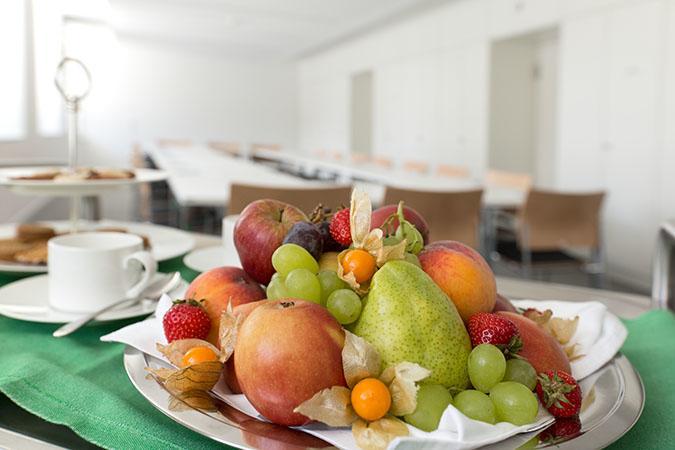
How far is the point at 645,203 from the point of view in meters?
4.50

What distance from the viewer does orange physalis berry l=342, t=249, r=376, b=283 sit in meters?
0.50

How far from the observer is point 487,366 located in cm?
44

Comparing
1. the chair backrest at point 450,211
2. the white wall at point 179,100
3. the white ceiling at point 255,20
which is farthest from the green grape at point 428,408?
the white wall at point 179,100

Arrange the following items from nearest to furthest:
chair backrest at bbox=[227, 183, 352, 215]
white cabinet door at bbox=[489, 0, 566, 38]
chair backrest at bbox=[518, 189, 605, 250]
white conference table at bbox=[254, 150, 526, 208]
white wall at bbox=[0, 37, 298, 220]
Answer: chair backrest at bbox=[227, 183, 352, 215] → chair backrest at bbox=[518, 189, 605, 250] → white conference table at bbox=[254, 150, 526, 208] → white cabinet door at bbox=[489, 0, 566, 38] → white wall at bbox=[0, 37, 298, 220]

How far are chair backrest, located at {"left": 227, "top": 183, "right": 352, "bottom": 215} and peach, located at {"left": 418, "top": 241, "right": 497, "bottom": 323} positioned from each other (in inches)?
68.6

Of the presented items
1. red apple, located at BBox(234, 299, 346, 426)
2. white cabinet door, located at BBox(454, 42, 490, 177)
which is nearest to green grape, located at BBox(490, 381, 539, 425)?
red apple, located at BBox(234, 299, 346, 426)

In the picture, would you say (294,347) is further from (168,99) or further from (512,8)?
(168,99)

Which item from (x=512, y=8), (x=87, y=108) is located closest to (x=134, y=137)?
(x=87, y=108)

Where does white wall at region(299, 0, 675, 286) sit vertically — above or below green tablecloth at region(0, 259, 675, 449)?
above

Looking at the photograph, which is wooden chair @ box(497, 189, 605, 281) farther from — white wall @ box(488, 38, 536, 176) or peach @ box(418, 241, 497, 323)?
white wall @ box(488, 38, 536, 176)

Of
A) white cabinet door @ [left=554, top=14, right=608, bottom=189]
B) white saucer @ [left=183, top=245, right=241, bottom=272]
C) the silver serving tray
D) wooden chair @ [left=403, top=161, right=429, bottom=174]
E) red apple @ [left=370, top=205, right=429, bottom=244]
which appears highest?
white cabinet door @ [left=554, top=14, right=608, bottom=189]

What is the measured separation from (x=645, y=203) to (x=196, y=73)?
985 centimetres

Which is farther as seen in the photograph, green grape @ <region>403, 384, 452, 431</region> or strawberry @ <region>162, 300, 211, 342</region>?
strawberry @ <region>162, 300, 211, 342</region>

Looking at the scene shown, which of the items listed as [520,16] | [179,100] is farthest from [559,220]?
[179,100]
